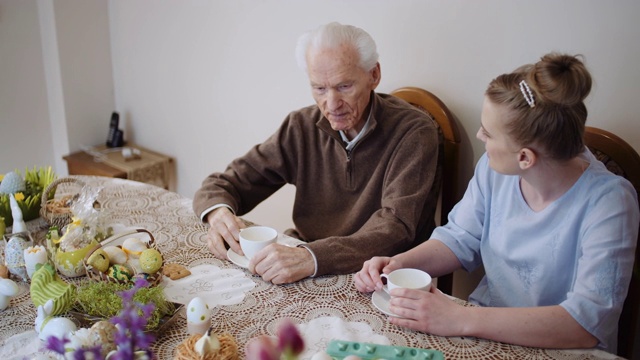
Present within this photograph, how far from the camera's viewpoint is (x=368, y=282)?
1.34m

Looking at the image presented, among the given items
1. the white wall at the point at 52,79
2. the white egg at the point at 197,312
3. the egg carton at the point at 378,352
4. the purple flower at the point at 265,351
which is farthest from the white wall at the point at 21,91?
the purple flower at the point at 265,351

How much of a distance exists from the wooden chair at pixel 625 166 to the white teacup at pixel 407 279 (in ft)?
2.28

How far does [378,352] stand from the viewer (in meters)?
1.09

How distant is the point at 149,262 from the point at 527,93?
36.4 inches

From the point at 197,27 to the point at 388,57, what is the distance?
3.89 ft

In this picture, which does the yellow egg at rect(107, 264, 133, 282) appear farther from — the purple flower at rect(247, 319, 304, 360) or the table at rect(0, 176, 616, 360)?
the purple flower at rect(247, 319, 304, 360)

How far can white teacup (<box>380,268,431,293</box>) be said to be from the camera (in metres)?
1.28

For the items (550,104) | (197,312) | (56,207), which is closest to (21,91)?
(56,207)

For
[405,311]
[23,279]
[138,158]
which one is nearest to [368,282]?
[405,311]

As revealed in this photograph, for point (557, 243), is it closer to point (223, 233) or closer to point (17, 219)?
point (223, 233)

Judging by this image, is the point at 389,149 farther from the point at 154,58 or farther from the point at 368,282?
the point at 154,58

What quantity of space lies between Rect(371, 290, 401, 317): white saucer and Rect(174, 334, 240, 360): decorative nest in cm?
34

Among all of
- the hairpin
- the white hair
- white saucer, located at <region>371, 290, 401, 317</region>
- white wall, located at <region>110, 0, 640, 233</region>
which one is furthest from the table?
white wall, located at <region>110, 0, 640, 233</region>

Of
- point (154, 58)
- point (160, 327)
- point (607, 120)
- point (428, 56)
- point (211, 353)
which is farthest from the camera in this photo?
point (154, 58)
